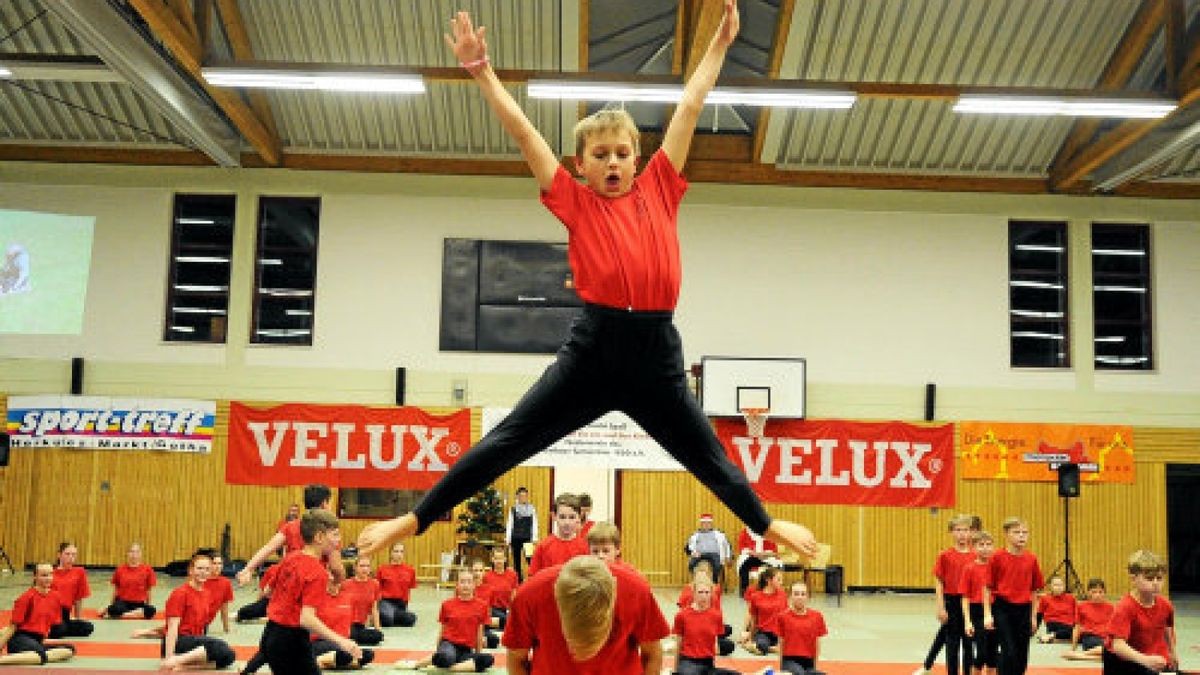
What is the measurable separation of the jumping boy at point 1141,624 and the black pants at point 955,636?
193 cm

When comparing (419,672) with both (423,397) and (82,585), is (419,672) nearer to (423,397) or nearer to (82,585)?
(82,585)

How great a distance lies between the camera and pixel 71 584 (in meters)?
11.0

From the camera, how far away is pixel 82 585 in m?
11.1

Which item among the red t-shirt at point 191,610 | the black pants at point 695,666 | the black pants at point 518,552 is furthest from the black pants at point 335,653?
the black pants at point 518,552

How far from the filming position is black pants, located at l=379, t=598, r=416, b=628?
1247 centimetres

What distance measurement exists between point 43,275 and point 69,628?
8.65m

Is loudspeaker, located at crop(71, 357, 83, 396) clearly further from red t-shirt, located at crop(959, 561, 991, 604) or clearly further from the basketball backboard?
red t-shirt, located at crop(959, 561, 991, 604)

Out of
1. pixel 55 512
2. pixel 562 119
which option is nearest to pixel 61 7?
pixel 562 119

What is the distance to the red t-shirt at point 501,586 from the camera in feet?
38.8

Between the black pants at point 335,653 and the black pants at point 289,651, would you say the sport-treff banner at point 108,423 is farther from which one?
the black pants at point 289,651

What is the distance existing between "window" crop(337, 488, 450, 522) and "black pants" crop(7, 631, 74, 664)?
25.7ft

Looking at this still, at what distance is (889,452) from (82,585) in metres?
12.1

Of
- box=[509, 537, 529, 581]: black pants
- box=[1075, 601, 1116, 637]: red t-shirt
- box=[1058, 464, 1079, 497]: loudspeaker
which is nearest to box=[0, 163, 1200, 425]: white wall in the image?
box=[1058, 464, 1079, 497]: loudspeaker


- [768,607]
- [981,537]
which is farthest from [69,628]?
[981,537]
